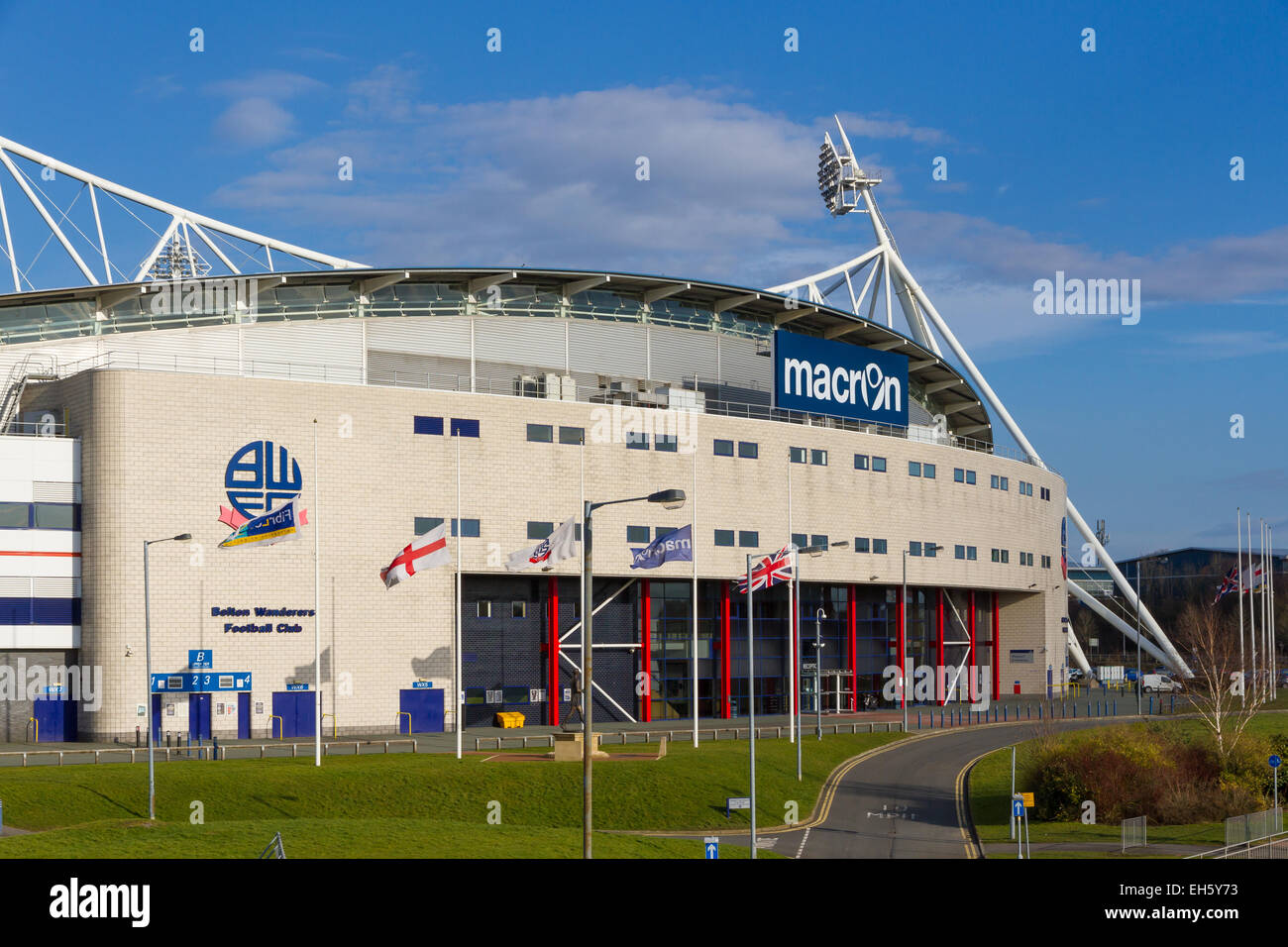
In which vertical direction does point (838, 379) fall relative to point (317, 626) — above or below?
above

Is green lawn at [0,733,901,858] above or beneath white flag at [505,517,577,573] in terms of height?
beneath

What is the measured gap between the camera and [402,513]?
65.8 m

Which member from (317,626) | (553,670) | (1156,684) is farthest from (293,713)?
(1156,684)

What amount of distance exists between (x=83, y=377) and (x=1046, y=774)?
4573cm

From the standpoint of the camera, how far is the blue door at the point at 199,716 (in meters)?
59.7

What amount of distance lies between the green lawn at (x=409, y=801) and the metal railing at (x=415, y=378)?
75.4ft

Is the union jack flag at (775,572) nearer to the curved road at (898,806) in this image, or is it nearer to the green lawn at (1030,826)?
the curved road at (898,806)

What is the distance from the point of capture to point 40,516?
59188mm

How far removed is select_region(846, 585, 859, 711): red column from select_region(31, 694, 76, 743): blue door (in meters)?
46.8

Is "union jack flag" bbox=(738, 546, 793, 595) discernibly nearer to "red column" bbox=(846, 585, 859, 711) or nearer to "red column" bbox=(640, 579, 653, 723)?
"red column" bbox=(640, 579, 653, 723)

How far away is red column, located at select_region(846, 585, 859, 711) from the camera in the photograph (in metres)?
84.6

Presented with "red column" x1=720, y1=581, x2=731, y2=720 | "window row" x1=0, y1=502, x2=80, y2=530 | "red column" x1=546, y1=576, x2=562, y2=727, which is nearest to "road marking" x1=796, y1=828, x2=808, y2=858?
"red column" x1=546, y1=576, x2=562, y2=727

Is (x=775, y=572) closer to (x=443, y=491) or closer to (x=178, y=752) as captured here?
(x=443, y=491)

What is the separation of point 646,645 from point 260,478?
2409cm
